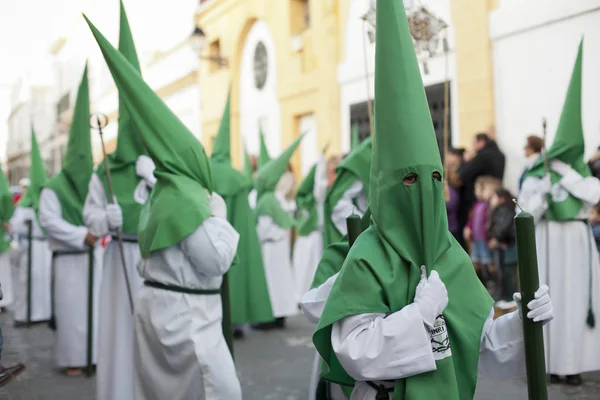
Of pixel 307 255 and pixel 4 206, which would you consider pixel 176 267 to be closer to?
pixel 307 255

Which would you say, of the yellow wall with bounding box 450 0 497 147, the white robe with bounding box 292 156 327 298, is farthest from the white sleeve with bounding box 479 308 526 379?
the yellow wall with bounding box 450 0 497 147

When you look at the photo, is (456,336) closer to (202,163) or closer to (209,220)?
(209,220)

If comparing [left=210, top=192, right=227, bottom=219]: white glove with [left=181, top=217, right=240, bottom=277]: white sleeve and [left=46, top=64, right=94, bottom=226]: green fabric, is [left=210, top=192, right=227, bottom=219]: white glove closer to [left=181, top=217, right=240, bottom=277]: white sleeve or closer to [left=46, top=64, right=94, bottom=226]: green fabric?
[left=181, top=217, right=240, bottom=277]: white sleeve

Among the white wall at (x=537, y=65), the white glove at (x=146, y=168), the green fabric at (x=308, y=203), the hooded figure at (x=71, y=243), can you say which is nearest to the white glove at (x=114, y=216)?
the white glove at (x=146, y=168)

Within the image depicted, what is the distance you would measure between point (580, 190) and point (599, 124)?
3358 mm

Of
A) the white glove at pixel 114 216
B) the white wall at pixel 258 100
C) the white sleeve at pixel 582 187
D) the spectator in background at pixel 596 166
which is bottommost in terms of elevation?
the white glove at pixel 114 216

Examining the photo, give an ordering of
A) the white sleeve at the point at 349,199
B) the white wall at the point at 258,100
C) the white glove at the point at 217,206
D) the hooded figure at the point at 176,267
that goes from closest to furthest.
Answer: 1. the hooded figure at the point at 176,267
2. the white glove at the point at 217,206
3. the white sleeve at the point at 349,199
4. the white wall at the point at 258,100

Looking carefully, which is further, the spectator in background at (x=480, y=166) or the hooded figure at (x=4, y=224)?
the hooded figure at (x=4, y=224)

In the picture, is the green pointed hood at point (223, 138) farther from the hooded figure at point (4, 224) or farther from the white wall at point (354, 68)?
the white wall at point (354, 68)

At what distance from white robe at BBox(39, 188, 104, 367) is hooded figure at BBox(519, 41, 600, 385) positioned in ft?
13.7

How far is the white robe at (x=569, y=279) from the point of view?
231 inches

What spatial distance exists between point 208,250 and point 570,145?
3.50m

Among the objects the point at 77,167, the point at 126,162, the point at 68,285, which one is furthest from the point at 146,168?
the point at 68,285

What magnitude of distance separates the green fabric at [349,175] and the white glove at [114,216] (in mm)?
2591
